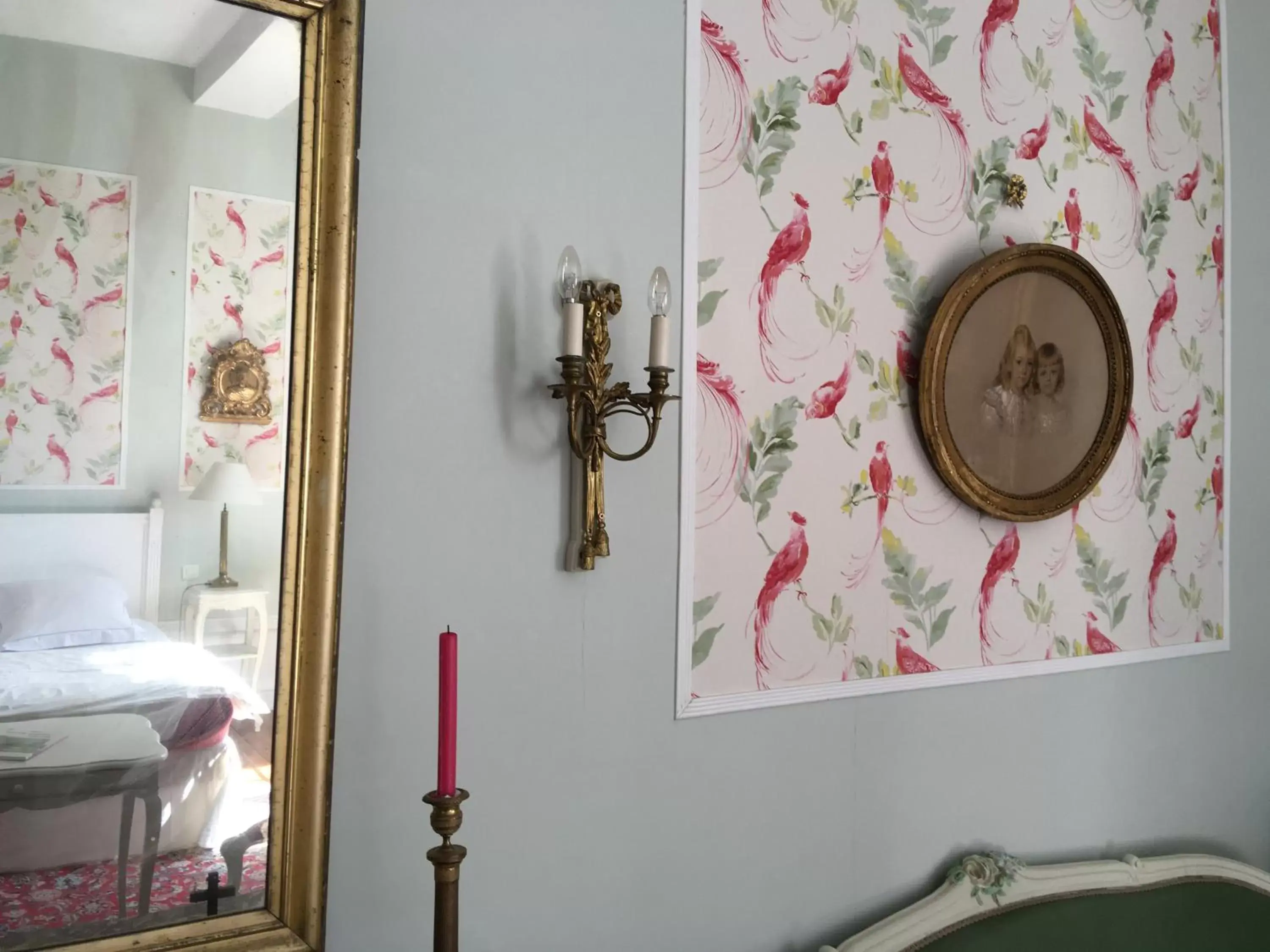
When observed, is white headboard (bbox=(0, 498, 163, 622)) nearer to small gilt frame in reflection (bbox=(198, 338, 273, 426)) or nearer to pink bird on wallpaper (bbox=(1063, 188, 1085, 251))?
small gilt frame in reflection (bbox=(198, 338, 273, 426))

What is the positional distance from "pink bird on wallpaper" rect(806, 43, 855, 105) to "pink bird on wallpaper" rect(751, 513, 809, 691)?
26.7 inches

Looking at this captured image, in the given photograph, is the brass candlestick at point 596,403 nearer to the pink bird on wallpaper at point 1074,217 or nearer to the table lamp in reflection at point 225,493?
the table lamp in reflection at point 225,493

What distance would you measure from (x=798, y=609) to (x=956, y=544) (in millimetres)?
382

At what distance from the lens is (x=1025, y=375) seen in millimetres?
1816

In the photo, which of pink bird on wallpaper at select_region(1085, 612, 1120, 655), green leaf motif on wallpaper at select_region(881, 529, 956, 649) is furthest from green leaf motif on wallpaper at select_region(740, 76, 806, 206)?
pink bird on wallpaper at select_region(1085, 612, 1120, 655)

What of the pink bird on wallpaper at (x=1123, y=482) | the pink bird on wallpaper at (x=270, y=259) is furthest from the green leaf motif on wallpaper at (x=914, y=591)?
the pink bird on wallpaper at (x=270, y=259)

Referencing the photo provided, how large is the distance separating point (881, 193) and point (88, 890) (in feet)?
4.87

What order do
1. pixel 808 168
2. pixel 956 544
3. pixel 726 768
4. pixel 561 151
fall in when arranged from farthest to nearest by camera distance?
pixel 956 544
pixel 808 168
pixel 726 768
pixel 561 151

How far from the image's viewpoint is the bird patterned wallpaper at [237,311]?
1.04m

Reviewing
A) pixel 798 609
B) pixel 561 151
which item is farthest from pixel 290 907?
pixel 561 151

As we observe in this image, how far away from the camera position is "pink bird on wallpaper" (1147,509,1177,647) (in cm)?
205

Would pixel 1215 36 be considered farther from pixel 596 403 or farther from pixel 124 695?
pixel 124 695

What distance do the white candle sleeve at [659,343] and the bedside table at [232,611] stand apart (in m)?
0.56

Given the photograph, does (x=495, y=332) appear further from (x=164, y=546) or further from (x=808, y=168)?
(x=808, y=168)
